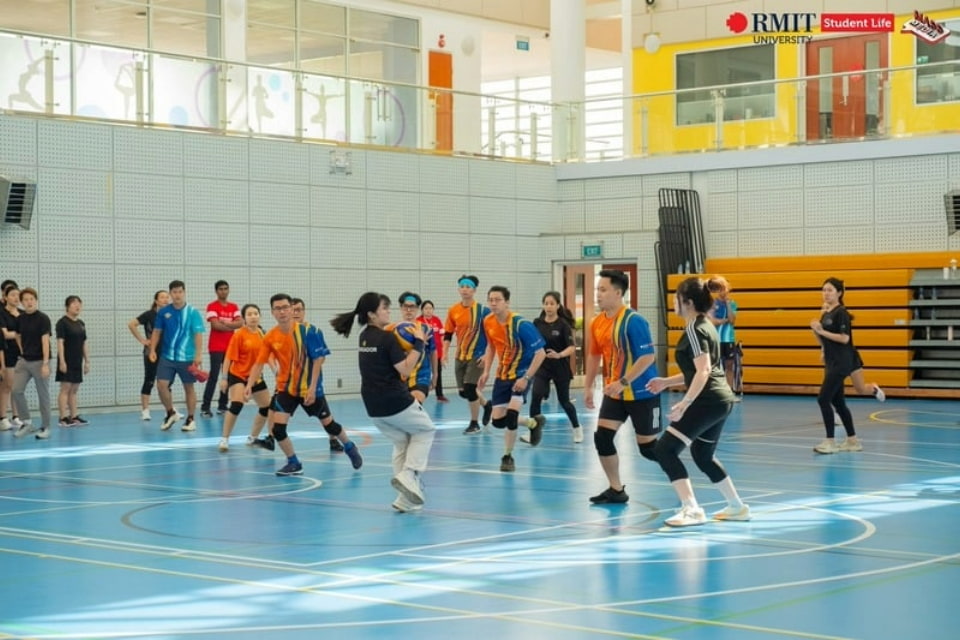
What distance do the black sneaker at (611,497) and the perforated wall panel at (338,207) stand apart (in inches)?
599

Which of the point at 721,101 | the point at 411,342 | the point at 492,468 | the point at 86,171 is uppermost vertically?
the point at 721,101

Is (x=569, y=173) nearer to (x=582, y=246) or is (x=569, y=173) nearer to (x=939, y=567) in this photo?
(x=582, y=246)

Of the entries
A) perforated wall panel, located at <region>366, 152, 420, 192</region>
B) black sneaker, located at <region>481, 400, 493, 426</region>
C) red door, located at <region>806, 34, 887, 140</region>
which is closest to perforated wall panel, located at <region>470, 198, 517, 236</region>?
perforated wall panel, located at <region>366, 152, 420, 192</region>

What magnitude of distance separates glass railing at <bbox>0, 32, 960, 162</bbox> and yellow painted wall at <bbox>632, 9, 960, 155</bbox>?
0.02 m

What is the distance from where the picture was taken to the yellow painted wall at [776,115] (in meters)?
25.8

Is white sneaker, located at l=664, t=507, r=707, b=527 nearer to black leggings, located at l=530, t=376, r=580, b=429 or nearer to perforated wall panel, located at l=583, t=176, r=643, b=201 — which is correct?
black leggings, located at l=530, t=376, r=580, b=429

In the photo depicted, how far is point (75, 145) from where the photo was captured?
890 inches

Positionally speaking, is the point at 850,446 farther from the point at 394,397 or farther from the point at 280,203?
the point at 280,203

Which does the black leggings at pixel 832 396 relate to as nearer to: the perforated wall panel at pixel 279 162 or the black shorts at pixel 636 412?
the black shorts at pixel 636 412

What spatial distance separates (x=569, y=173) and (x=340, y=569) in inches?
870

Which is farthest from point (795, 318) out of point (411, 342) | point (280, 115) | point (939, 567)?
point (939, 567)

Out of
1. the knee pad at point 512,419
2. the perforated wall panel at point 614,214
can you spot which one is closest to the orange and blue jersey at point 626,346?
the knee pad at point 512,419

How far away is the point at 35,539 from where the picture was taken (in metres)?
10.4

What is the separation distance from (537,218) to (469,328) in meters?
11.9
